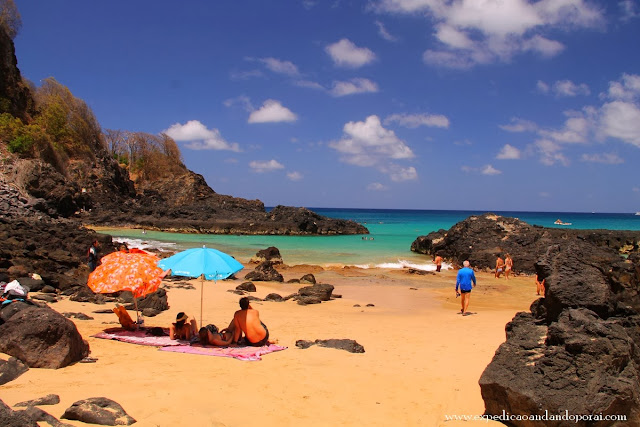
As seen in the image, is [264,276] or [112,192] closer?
[264,276]

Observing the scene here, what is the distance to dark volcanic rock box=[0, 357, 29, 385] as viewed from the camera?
16.5 ft

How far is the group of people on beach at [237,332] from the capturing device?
7566mm

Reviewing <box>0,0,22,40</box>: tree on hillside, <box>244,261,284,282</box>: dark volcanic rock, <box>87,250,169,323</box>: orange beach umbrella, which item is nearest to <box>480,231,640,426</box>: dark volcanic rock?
<box>87,250,169,323</box>: orange beach umbrella

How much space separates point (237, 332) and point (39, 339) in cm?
295

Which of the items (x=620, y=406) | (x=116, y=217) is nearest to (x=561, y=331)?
(x=620, y=406)

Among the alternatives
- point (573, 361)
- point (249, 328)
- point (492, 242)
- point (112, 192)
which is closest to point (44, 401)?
point (249, 328)

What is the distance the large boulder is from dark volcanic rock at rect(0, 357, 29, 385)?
18 centimetres

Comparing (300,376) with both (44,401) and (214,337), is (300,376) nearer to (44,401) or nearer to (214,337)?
(214,337)

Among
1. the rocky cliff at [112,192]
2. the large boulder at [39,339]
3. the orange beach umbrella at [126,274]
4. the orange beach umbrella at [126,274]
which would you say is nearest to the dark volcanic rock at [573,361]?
the large boulder at [39,339]

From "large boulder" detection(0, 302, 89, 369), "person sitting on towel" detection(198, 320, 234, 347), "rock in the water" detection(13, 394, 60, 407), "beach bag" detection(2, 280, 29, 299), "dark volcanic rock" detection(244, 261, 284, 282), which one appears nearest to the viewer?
"rock in the water" detection(13, 394, 60, 407)

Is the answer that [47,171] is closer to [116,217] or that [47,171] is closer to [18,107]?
[18,107]

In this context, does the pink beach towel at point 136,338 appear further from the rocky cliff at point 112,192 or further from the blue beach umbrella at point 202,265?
the rocky cliff at point 112,192

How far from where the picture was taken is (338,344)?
782cm

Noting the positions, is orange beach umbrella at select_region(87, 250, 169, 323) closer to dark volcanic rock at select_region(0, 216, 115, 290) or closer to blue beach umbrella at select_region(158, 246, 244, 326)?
blue beach umbrella at select_region(158, 246, 244, 326)
